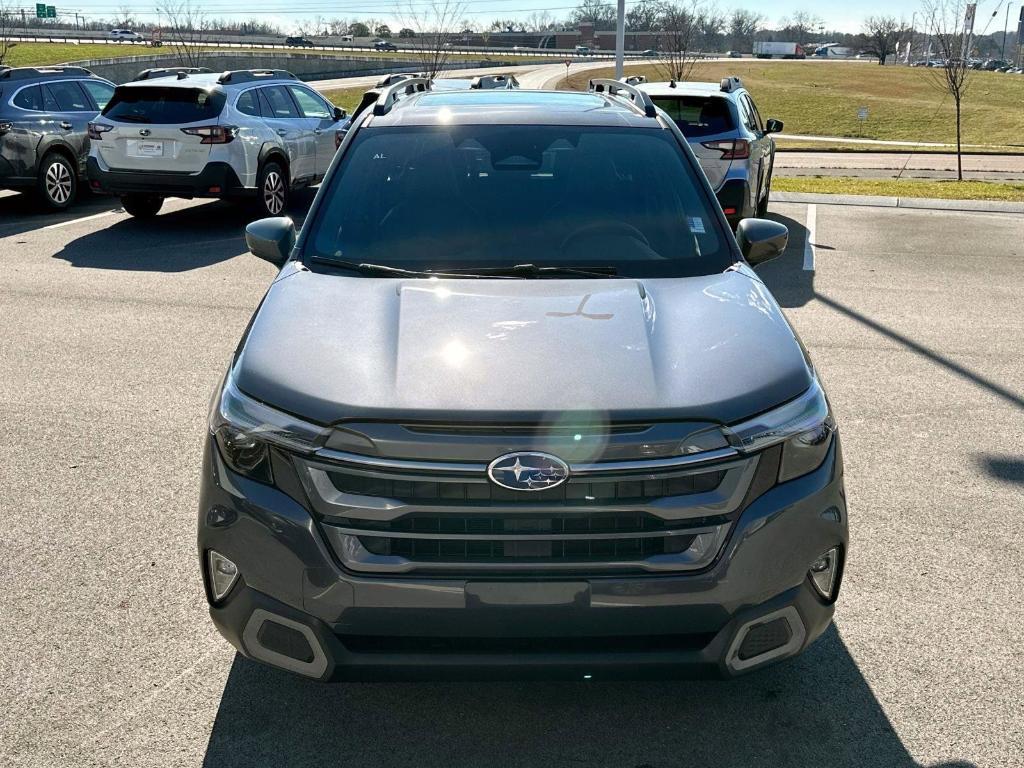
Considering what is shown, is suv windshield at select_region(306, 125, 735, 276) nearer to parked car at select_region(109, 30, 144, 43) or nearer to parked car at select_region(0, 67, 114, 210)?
parked car at select_region(0, 67, 114, 210)

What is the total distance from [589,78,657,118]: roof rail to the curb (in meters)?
10.3

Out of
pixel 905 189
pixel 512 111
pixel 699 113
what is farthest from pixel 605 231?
pixel 905 189

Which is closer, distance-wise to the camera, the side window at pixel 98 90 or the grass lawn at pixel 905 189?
the side window at pixel 98 90

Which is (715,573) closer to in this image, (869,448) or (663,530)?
(663,530)

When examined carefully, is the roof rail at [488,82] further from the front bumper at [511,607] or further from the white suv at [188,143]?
the white suv at [188,143]

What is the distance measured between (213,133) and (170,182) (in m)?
0.75

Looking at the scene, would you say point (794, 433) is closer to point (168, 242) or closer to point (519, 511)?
point (519, 511)

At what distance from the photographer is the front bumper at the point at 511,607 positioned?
285 cm

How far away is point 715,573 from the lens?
9.51 feet

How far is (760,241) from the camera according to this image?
15.3 feet

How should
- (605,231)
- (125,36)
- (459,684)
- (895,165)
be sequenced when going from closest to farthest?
(459,684)
(605,231)
(895,165)
(125,36)

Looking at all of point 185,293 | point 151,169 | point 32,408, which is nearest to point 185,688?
point 32,408

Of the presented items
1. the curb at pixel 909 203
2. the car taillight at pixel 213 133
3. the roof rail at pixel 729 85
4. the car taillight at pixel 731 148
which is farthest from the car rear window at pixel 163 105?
the curb at pixel 909 203

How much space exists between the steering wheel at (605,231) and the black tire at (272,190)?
31.9 feet
